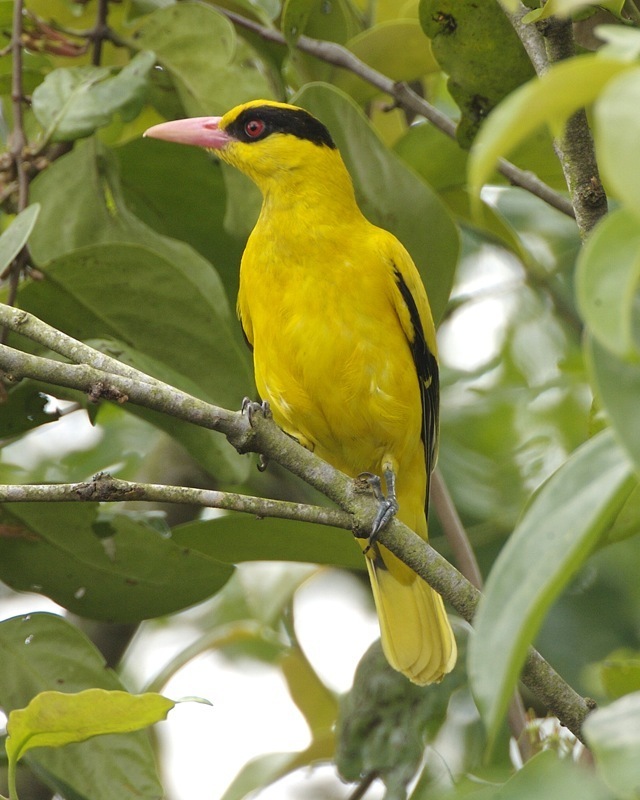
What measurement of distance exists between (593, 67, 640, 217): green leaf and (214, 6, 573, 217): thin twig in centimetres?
165

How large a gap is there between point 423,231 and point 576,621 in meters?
1.14

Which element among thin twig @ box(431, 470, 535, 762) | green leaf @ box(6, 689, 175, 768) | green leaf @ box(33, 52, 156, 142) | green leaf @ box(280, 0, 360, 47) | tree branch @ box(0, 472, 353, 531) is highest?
green leaf @ box(280, 0, 360, 47)

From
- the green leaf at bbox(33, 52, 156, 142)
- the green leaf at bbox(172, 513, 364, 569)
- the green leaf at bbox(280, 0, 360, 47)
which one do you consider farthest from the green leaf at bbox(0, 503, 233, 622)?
the green leaf at bbox(280, 0, 360, 47)

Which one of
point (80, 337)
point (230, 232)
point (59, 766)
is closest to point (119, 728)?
point (59, 766)

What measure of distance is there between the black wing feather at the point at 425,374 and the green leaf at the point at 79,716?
4.77ft

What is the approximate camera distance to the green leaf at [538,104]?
0.70 meters

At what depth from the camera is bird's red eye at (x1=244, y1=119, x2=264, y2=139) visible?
2.99 m

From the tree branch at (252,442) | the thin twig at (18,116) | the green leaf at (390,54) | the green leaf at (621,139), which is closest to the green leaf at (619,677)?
the tree branch at (252,442)

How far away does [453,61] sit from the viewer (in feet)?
7.45

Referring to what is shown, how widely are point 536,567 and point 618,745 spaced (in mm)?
157

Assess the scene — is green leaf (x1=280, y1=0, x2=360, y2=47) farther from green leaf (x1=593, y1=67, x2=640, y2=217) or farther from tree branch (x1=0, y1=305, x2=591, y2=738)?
green leaf (x1=593, y1=67, x2=640, y2=217)

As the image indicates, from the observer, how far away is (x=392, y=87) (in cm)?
260

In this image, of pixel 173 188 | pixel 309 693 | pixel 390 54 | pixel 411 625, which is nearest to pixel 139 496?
pixel 173 188

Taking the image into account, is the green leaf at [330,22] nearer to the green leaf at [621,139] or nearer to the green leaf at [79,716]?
the green leaf at [79,716]
